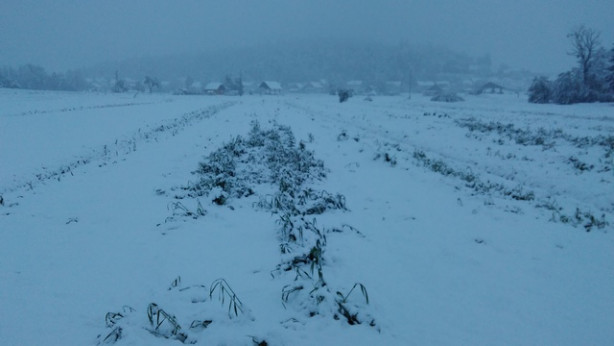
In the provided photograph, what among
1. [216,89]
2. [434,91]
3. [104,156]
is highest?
[216,89]

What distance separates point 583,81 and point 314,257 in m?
57.9

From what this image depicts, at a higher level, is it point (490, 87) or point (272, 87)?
point (272, 87)

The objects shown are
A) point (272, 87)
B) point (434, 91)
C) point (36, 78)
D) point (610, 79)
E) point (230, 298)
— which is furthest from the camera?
point (272, 87)

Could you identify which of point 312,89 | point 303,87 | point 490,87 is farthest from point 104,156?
point 303,87

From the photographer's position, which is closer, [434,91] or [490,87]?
[490,87]

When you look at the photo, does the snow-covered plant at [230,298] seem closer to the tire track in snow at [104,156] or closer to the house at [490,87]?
the tire track in snow at [104,156]

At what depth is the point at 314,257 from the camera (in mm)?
5320

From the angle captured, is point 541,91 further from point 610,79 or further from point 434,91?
point 434,91

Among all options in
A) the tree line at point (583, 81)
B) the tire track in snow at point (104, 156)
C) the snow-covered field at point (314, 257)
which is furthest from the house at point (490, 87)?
the snow-covered field at point (314, 257)

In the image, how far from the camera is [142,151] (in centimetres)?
1512

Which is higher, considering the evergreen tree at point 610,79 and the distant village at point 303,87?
the distant village at point 303,87

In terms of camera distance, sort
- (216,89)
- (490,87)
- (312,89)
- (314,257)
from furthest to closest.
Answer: (312,89) < (216,89) < (490,87) < (314,257)

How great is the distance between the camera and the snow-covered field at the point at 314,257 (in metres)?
4.08

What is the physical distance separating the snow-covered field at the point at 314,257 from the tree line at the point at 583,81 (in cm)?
4278
